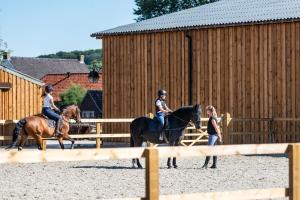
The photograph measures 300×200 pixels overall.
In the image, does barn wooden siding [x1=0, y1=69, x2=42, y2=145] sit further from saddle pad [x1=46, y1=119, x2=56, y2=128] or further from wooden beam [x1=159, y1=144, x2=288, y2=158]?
wooden beam [x1=159, y1=144, x2=288, y2=158]

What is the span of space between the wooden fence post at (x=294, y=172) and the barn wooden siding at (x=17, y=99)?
81.9ft

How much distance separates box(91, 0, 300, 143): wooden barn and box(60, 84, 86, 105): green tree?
2850 cm

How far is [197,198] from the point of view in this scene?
823 centimetres

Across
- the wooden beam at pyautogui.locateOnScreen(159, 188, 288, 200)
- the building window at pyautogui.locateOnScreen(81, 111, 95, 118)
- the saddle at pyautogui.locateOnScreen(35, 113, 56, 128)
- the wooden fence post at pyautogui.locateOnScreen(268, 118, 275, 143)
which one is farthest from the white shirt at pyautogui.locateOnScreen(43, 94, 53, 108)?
the building window at pyautogui.locateOnScreen(81, 111, 95, 118)

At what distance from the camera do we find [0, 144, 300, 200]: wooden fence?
297 inches

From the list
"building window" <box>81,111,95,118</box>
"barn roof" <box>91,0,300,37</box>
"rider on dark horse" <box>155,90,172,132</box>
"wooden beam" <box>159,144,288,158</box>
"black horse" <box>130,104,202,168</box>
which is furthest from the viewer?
"building window" <box>81,111,95,118</box>

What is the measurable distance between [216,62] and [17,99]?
8686 mm

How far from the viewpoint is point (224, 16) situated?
31531mm

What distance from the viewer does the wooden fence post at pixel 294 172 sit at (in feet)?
29.3

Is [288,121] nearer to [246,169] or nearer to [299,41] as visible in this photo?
[299,41]

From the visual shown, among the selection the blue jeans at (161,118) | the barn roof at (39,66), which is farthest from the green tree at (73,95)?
the blue jeans at (161,118)

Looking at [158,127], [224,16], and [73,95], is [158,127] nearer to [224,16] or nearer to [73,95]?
[224,16]

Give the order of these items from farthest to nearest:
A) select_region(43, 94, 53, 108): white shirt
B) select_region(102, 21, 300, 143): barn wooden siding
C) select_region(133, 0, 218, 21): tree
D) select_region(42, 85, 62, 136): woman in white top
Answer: select_region(133, 0, 218, 21): tree, select_region(102, 21, 300, 143): barn wooden siding, select_region(42, 85, 62, 136): woman in white top, select_region(43, 94, 53, 108): white shirt

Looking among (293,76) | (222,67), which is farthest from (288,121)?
(222,67)
